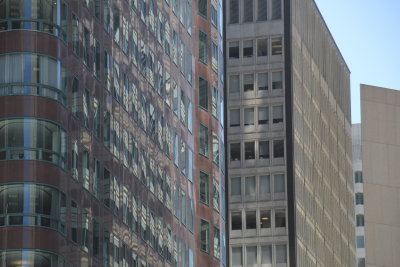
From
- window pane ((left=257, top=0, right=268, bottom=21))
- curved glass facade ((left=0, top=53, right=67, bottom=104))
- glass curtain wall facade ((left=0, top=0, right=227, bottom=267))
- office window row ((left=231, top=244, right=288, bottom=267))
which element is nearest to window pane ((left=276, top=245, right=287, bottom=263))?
office window row ((left=231, top=244, right=288, bottom=267))

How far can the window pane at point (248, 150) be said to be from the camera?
6185 inches

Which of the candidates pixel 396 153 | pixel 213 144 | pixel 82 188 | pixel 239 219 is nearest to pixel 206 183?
pixel 213 144

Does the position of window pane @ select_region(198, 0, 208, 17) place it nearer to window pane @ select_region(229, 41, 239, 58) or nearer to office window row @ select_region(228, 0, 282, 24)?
window pane @ select_region(229, 41, 239, 58)

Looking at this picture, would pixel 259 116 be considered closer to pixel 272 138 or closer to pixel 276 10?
pixel 272 138

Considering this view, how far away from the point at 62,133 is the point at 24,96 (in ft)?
9.92

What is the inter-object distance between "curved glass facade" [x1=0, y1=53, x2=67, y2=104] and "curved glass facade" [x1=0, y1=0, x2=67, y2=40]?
1530 millimetres

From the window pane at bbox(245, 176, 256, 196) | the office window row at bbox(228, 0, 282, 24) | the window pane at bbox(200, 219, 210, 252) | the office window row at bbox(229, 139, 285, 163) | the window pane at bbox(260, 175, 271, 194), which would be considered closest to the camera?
the window pane at bbox(200, 219, 210, 252)

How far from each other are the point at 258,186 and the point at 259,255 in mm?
7339

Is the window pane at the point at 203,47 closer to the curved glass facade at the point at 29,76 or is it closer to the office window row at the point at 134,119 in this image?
the office window row at the point at 134,119

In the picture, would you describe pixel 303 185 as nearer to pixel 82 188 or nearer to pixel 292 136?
pixel 292 136

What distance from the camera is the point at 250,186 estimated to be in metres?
157

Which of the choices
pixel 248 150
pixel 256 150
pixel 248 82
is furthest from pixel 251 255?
pixel 248 82

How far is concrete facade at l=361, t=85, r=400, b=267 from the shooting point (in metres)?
162

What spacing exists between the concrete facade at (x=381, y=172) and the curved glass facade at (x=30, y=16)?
87.9 meters
